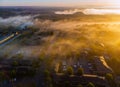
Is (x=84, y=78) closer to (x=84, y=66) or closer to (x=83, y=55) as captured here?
(x=84, y=66)

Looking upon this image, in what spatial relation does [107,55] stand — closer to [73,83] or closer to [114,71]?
[114,71]

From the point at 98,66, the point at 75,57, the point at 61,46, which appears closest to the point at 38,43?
the point at 61,46

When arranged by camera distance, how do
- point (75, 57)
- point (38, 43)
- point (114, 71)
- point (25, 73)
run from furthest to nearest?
point (38, 43) < point (75, 57) < point (114, 71) < point (25, 73)

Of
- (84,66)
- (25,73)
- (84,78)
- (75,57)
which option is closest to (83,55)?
(75,57)

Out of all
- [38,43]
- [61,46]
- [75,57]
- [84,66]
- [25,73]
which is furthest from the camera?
[38,43]

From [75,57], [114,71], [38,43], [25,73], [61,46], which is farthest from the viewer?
[38,43]

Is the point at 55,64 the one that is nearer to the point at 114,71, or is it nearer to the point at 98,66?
the point at 98,66

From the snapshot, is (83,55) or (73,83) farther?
(83,55)

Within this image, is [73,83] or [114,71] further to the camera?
[114,71]

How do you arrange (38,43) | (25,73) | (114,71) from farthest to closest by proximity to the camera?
(38,43) → (114,71) → (25,73)
